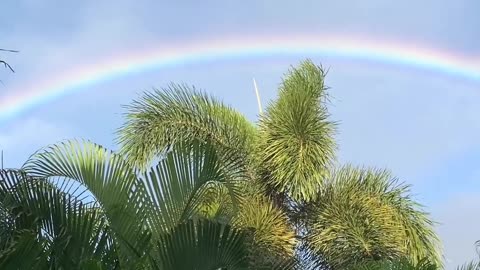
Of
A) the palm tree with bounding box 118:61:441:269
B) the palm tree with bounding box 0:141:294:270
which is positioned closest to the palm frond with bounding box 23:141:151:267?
the palm tree with bounding box 0:141:294:270

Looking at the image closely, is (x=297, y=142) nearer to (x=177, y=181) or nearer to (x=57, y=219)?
(x=177, y=181)

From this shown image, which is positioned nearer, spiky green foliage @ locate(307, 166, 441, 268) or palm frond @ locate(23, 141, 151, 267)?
palm frond @ locate(23, 141, 151, 267)

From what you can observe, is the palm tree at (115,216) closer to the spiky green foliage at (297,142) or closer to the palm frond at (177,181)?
the palm frond at (177,181)

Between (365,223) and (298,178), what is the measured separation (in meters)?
1.28

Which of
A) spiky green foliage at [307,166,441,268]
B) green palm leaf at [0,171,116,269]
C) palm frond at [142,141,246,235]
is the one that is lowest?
green palm leaf at [0,171,116,269]

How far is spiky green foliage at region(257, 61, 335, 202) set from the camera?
11297mm

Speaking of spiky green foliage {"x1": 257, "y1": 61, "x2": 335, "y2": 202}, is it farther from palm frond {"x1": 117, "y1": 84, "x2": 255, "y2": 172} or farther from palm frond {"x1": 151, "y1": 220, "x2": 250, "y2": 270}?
palm frond {"x1": 151, "y1": 220, "x2": 250, "y2": 270}

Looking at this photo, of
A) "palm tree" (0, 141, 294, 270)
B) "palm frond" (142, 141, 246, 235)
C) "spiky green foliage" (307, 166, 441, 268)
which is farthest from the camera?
"spiky green foliage" (307, 166, 441, 268)

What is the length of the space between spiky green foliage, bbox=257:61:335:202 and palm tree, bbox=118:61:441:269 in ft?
0.05

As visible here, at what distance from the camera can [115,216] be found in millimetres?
5348

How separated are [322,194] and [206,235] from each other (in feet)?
22.7

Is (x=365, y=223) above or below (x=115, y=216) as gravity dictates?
above

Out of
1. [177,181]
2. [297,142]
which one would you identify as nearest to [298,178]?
[297,142]

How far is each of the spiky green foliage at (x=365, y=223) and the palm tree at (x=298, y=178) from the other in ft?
0.05
